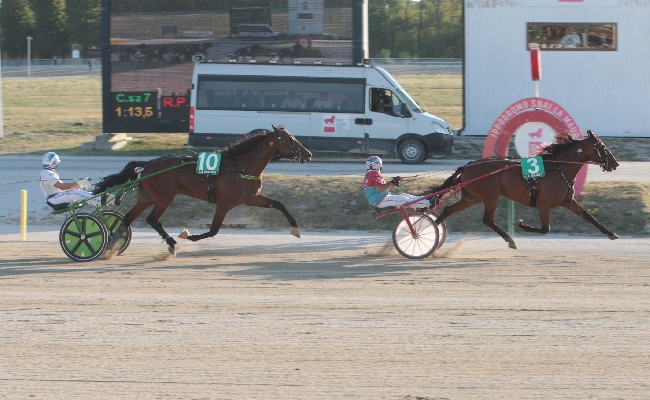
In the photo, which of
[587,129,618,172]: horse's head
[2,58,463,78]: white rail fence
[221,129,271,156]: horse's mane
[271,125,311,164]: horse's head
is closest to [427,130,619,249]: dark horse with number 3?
[587,129,618,172]: horse's head

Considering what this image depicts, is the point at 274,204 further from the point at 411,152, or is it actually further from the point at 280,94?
the point at 280,94

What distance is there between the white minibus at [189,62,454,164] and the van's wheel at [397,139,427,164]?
0.03m

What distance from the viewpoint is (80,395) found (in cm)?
577

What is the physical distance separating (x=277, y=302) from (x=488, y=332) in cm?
219

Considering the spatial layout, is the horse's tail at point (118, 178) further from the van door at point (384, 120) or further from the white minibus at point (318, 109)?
the van door at point (384, 120)

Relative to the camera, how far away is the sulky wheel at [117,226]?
10.8 meters

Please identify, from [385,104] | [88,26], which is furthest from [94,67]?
[385,104]

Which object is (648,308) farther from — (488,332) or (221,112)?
(221,112)

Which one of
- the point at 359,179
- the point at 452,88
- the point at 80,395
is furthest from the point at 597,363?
the point at 452,88

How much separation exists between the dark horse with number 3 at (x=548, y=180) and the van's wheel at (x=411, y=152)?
10.3m

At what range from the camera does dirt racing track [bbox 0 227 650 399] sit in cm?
600

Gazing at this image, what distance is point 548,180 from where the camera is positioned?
10.5 metres

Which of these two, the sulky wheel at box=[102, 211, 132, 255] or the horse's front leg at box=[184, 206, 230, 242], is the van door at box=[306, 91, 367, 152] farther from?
the sulky wheel at box=[102, 211, 132, 255]

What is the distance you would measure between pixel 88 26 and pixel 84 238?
209 feet
